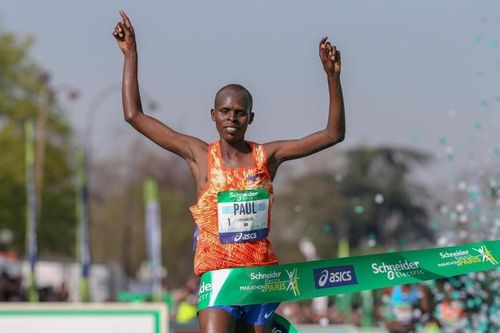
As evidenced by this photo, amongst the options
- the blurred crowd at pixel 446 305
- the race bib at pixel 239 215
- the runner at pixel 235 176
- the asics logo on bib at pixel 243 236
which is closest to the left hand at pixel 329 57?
the runner at pixel 235 176

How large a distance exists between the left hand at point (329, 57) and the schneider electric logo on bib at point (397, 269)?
1.13 meters

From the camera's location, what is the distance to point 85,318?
11977 millimetres

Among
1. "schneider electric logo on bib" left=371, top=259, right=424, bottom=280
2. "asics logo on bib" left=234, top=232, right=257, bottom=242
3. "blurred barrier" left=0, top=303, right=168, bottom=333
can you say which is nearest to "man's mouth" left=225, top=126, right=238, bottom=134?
"asics logo on bib" left=234, top=232, right=257, bottom=242

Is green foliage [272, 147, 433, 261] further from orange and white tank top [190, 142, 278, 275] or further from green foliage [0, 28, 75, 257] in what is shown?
orange and white tank top [190, 142, 278, 275]

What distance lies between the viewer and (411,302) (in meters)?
15.4

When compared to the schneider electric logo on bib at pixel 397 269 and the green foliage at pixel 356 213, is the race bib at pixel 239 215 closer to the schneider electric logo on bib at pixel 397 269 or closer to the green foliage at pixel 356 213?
the schneider electric logo on bib at pixel 397 269

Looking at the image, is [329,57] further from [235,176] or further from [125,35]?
[125,35]

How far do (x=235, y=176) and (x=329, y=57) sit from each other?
0.82 metres

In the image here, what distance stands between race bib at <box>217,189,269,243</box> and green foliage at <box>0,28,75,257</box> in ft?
127

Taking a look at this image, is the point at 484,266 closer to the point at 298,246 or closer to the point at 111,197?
the point at 298,246

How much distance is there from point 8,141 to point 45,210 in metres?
3.42

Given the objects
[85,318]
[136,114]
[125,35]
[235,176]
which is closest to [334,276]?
[235,176]

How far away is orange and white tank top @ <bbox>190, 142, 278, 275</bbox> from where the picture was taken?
6.62 meters

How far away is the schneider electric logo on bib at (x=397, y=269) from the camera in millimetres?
6922
